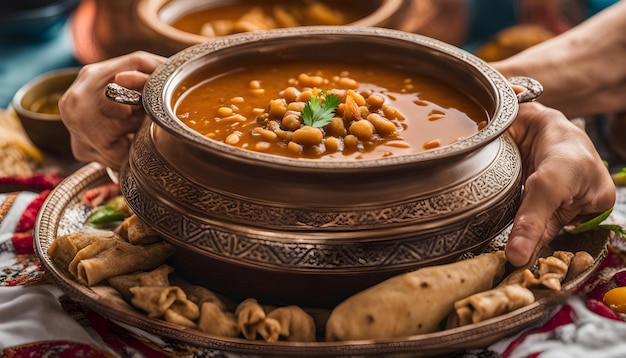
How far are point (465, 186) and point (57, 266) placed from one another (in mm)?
1286

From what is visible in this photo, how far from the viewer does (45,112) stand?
4.63 metres

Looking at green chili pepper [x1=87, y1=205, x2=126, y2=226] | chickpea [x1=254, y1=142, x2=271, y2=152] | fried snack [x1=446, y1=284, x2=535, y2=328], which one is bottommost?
green chili pepper [x1=87, y1=205, x2=126, y2=226]

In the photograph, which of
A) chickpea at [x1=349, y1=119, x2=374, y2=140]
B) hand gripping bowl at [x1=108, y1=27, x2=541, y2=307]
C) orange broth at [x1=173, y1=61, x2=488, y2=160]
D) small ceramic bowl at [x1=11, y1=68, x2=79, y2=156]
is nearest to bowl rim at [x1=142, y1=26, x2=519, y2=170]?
hand gripping bowl at [x1=108, y1=27, x2=541, y2=307]

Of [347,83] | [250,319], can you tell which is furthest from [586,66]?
[250,319]

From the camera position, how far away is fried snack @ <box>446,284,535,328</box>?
2.34 meters

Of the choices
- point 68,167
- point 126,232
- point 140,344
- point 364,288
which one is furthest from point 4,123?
point 364,288

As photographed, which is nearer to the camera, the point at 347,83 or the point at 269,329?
the point at 269,329

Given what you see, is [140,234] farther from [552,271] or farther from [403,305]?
[552,271]

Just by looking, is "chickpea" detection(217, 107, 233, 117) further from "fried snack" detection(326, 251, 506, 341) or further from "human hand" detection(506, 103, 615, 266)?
"human hand" detection(506, 103, 615, 266)

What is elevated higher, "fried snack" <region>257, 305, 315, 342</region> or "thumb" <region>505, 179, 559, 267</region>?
"thumb" <region>505, 179, 559, 267</region>

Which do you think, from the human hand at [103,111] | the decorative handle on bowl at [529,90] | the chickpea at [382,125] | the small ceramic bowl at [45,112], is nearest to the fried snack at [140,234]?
the human hand at [103,111]

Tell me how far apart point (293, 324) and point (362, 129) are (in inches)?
24.6

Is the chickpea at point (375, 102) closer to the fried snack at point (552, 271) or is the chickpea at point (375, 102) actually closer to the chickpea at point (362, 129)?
the chickpea at point (362, 129)

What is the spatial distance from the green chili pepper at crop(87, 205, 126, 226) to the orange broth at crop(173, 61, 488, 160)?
23.5 inches
